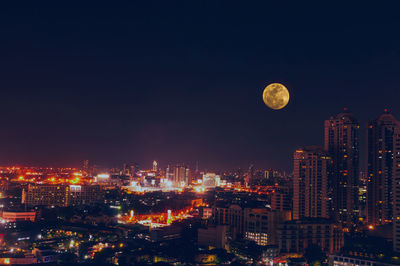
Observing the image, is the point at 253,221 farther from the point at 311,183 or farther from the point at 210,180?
the point at 210,180

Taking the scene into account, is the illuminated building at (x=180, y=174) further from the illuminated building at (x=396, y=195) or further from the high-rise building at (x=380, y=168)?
the illuminated building at (x=396, y=195)

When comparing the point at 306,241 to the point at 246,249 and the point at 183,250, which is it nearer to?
the point at 246,249

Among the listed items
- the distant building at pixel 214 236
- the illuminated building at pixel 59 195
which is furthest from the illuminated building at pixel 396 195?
the illuminated building at pixel 59 195

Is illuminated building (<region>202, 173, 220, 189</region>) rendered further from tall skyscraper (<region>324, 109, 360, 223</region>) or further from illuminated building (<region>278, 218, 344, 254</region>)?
illuminated building (<region>278, 218, 344, 254</region>)

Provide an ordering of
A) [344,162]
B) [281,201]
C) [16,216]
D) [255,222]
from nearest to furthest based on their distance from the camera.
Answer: [255,222] → [16,216] → [281,201] → [344,162]

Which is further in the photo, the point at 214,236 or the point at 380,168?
the point at 380,168

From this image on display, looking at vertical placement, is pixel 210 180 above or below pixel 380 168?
below

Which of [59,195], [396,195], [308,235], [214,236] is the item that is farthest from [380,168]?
[59,195]

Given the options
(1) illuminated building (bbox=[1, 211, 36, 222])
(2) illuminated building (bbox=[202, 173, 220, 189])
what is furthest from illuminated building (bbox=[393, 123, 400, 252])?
(2) illuminated building (bbox=[202, 173, 220, 189])
